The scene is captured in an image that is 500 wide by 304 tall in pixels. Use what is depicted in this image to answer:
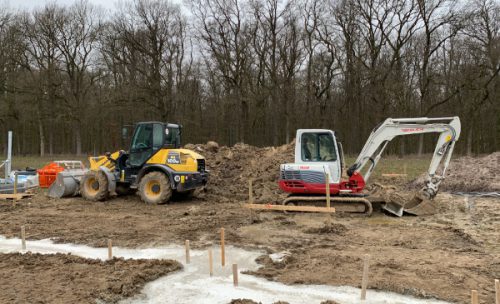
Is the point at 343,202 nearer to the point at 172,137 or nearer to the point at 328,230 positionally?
the point at 328,230

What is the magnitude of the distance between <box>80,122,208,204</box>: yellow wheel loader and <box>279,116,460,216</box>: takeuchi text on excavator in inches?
119

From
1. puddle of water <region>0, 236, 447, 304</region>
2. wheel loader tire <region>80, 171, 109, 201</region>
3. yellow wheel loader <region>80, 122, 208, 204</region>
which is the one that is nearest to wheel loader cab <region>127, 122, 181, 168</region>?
yellow wheel loader <region>80, 122, 208, 204</region>

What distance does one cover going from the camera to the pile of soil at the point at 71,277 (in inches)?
198

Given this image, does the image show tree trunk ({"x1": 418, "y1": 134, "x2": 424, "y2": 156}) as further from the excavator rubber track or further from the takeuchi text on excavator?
the excavator rubber track

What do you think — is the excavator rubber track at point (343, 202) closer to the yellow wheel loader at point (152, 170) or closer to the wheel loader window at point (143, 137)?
the yellow wheel loader at point (152, 170)

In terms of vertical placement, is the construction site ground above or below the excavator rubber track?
below

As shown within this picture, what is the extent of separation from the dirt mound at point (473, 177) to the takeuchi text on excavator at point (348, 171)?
13.5 ft

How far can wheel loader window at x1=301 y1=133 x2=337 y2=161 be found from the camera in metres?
10.7

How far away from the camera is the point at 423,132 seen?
410 inches

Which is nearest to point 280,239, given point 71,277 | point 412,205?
point 71,277

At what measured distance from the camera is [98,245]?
7.65 metres

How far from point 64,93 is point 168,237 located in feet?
98.6

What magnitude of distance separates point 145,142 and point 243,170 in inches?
191

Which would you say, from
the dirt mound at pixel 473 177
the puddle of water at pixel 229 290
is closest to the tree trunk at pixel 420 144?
the dirt mound at pixel 473 177
